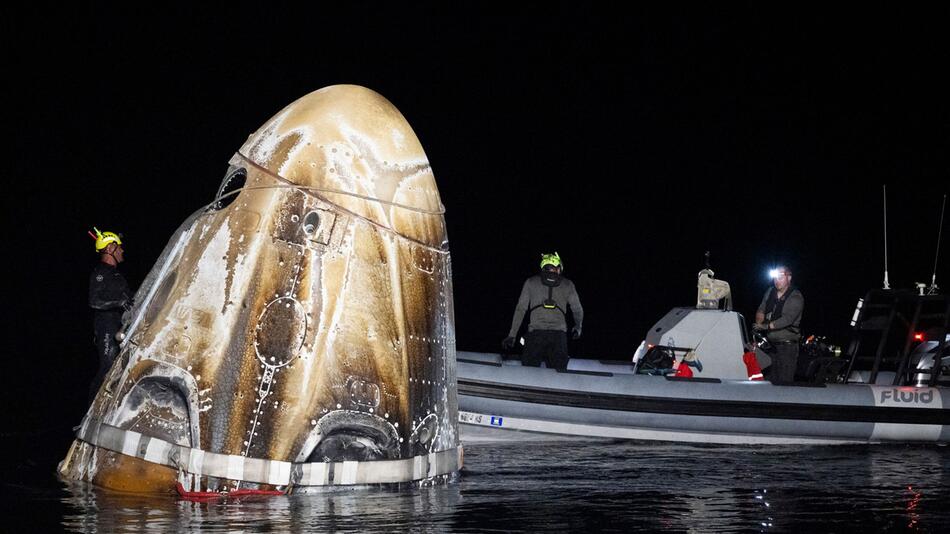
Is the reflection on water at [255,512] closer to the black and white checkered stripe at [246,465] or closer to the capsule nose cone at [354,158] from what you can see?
the black and white checkered stripe at [246,465]

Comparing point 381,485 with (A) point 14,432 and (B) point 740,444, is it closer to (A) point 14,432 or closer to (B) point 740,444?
(A) point 14,432

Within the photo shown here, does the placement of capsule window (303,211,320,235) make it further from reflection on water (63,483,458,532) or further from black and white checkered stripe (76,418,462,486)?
reflection on water (63,483,458,532)

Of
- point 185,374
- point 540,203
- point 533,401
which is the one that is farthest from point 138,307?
point 540,203

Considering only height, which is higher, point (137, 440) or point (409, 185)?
point (409, 185)

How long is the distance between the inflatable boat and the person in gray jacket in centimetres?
42

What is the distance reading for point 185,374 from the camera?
5.98m

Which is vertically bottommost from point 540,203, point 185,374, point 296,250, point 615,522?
point 615,522

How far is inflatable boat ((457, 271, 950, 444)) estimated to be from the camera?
36.8 ft

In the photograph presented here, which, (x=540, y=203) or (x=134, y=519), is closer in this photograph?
(x=134, y=519)

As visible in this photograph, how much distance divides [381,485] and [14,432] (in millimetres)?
5161

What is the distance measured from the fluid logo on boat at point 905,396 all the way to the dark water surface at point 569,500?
172 centimetres

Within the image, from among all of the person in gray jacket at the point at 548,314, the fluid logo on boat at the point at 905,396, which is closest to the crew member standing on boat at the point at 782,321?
the fluid logo on boat at the point at 905,396

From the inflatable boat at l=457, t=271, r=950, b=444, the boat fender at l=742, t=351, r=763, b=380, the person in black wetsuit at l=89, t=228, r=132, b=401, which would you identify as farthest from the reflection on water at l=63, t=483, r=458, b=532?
the boat fender at l=742, t=351, r=763, b=380

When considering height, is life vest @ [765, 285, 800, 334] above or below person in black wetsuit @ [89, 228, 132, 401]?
above
